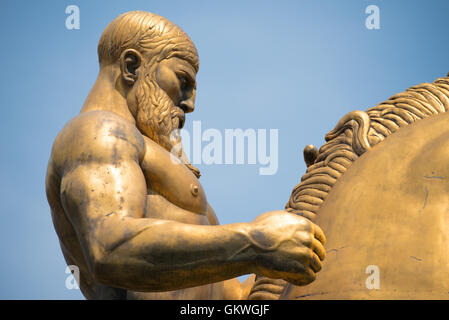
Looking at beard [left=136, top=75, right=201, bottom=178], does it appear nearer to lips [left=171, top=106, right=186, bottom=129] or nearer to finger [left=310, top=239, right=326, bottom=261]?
lips [left=171, top=106, right=186, bottom=129]

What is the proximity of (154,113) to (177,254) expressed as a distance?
2.85 ft

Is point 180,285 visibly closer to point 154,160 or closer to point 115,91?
point 154,160

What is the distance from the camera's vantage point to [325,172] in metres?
3.22

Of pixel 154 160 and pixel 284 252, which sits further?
pixel 154 160

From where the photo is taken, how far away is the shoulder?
8.87 feet

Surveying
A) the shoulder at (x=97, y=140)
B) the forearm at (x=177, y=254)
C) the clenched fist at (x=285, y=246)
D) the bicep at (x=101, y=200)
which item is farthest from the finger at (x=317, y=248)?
the shoulder at (x=97, y=140)

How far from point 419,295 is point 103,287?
122 centimetres

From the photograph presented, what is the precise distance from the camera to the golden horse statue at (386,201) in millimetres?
2604

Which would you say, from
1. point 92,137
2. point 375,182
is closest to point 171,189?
point 92,137

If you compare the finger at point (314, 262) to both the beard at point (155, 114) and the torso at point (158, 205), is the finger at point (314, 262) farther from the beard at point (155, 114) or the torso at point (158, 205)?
the beard at point (155, 114)

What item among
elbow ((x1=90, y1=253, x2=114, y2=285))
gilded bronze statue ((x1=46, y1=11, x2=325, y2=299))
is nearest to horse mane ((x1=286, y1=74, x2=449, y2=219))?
gilded bronze statue ((x1=46, y1=11, x2=325, y2=299))
